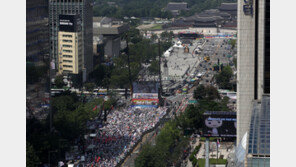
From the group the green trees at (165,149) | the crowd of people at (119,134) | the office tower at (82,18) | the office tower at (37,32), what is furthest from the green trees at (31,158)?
the office tower at (82,18)

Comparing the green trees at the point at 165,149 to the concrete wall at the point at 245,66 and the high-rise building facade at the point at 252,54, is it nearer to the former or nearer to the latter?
the concrete wall at the point at 245,66

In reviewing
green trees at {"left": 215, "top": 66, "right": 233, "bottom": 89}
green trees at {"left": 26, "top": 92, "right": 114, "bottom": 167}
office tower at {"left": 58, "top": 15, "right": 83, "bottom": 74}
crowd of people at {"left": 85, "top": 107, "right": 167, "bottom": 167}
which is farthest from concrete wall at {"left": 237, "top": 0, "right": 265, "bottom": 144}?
office tower at {"left": 58, "top": 15, "right": 83, "bottom": 74}

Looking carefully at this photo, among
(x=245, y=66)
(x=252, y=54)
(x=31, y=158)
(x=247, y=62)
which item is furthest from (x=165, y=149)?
(x=252, y=54)

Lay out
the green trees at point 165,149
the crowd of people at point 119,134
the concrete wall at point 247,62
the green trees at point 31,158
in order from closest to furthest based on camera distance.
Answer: the concrete wall at point 247,62
the green trees at point 31,158
the green trees at point 165,149
the crowd of people at point 119,134

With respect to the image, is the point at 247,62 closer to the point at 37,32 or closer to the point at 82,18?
the point at 37,32

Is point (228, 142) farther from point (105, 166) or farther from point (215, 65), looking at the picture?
point (215, 65)

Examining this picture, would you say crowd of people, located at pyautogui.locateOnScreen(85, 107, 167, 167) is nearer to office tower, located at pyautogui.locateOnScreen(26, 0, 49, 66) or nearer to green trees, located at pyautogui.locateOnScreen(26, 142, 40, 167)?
green trees, located at pyautogui.locateOnScreen(26, 142, 40, 167)
